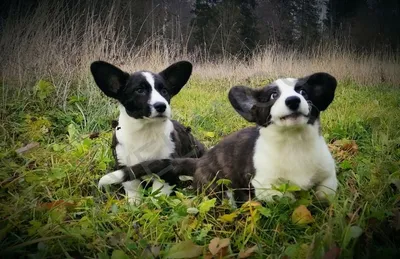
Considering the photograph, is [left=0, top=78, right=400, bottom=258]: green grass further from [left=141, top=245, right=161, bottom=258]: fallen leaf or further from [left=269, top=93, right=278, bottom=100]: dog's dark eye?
[left=269, top=93, right=278, bottom=100]: dog's dark eye

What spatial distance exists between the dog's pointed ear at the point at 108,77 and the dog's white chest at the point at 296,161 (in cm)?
102

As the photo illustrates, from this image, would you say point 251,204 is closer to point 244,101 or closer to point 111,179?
point 244,101

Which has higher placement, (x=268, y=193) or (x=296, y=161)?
(x=296, y=161)

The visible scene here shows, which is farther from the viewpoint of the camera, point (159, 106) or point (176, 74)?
point (176, 74)

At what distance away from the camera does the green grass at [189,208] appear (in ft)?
5.02

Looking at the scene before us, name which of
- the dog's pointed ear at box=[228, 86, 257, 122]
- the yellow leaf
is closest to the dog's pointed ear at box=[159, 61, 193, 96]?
the dog's pointed ear at box=[228, 86, 257, 122]

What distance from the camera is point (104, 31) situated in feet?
14.2

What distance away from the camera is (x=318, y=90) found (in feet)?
6.26

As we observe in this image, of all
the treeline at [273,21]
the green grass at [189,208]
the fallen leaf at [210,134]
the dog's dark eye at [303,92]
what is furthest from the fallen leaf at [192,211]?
the fallen leaf at [210,134]

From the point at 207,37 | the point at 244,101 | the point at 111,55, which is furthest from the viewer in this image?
the point at 111,55

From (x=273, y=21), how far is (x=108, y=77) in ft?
3.47

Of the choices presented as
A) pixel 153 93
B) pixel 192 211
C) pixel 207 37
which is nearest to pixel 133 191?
pixel 153 93

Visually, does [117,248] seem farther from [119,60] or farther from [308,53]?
[119,60]

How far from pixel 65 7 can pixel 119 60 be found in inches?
30.5
